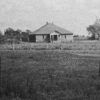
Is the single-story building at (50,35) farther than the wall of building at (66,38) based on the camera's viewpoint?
No

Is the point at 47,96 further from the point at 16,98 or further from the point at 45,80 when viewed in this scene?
the point at 45,80

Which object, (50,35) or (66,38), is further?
(66,38)

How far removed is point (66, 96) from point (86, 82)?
5.85 ft

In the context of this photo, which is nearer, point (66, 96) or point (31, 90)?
point (66, 96)

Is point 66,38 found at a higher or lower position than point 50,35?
lower

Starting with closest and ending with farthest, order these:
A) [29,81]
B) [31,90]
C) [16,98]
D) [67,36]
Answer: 1. [16,98]
2. [31,90]
3. [29,81]
4. [67,36]

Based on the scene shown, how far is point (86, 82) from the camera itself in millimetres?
7230

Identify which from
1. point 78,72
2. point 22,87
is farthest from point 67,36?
point 22,87

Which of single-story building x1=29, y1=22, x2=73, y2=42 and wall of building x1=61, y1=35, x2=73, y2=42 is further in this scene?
wall of building x1=61, y1=35, x2=73, y2=42

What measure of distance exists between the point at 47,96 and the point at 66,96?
24.1 inches

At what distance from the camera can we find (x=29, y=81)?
719 centimetres

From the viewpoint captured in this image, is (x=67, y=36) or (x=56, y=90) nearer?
(x=56, y=90)

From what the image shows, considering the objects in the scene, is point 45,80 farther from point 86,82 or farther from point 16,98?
point 16,98

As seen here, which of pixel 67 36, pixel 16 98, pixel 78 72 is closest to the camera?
pixel 16 98
